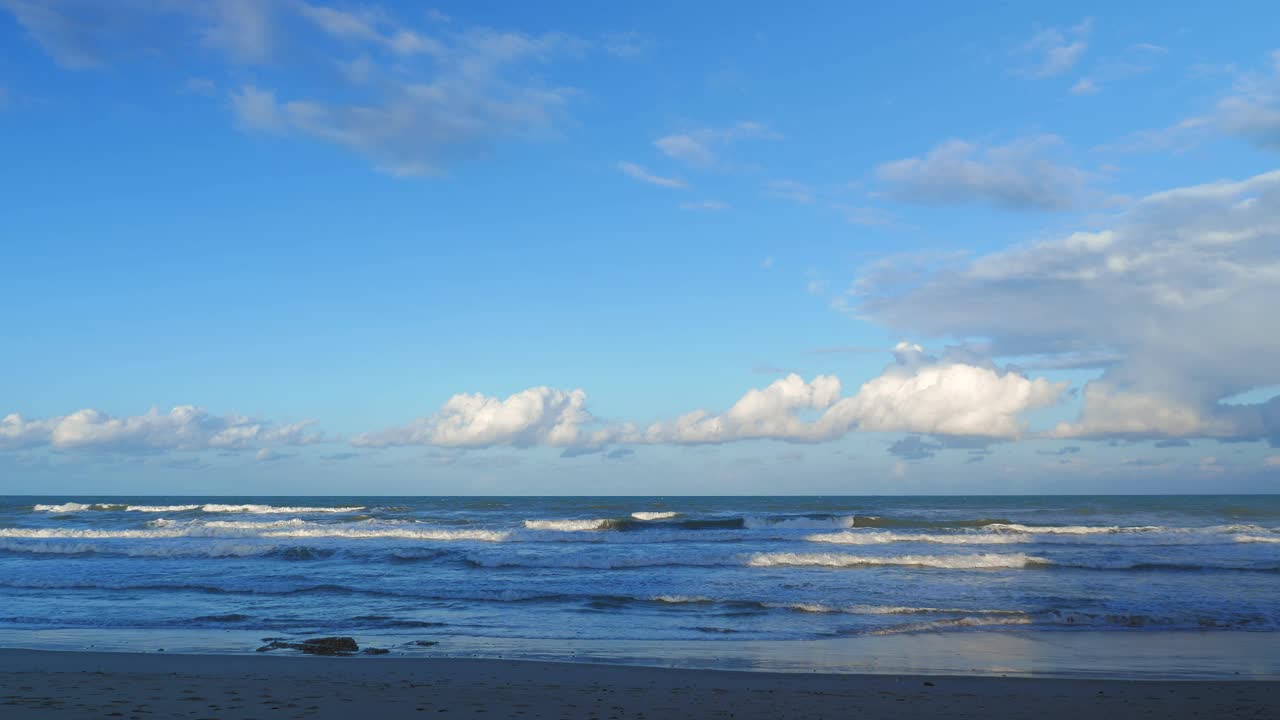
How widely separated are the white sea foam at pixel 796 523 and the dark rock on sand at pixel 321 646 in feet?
107

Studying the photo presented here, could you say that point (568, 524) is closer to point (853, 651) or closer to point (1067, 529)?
point (1067, 529)

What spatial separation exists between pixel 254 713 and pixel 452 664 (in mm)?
3147

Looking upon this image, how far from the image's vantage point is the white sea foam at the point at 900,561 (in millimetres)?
24000

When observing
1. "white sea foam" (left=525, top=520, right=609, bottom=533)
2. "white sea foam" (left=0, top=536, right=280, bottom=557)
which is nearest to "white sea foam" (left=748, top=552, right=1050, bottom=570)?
"white sea foam" (left=0, top=536, right=280, bottom=557)

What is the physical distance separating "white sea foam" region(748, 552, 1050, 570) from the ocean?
86mm

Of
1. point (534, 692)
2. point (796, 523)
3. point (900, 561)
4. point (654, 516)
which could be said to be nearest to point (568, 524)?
point (654, 516)

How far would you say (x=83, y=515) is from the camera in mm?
54156

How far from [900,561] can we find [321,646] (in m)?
17.6

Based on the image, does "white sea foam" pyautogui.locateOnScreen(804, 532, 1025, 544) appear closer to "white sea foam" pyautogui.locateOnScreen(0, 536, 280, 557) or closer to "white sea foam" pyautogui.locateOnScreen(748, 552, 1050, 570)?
"white sea foam" pyautogui.locateOnScreen(748, 552, 1050, 570)

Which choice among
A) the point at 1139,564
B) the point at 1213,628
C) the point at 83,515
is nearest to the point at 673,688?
the point at 1213,628

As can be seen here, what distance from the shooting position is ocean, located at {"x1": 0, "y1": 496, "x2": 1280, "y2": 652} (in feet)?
48.3

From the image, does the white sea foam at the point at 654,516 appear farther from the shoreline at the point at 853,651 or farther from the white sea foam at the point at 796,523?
the shoreline at the point at 853,651

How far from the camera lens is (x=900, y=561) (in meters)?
24.8

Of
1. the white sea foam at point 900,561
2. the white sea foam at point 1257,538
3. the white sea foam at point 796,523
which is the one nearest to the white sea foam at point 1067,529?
the white sea foam at point 1257,538
